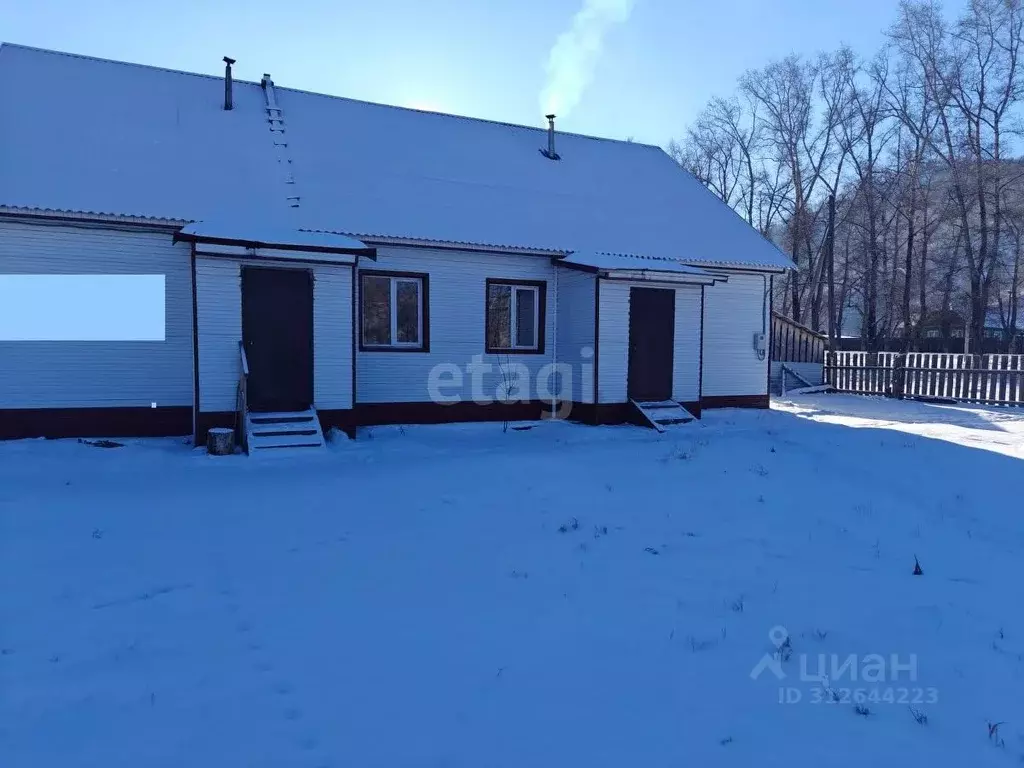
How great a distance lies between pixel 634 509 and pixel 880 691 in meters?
3.47

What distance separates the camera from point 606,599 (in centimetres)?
472

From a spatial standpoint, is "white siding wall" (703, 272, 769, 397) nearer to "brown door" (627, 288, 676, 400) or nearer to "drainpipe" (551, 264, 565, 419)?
"brown door" (627, 288, 676, 400)

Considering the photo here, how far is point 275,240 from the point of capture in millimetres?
10242

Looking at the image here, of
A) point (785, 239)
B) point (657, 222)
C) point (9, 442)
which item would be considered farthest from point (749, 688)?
point (785, 239)

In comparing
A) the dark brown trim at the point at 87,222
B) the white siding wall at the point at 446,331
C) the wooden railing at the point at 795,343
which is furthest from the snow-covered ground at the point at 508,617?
the wooden railing at the point at 795,343

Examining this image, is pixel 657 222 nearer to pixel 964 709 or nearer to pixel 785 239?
pixel 964 709

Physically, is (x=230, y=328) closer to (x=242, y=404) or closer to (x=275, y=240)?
(x=242, y=404)

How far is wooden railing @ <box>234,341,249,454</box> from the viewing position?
9.97 metres

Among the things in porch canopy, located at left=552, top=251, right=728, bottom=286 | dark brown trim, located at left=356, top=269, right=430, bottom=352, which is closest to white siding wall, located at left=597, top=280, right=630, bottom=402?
porch canopy, located at left=552, top=251, right=728, bottom=286

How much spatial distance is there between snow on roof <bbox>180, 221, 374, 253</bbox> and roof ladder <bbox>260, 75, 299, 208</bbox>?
3.85ft

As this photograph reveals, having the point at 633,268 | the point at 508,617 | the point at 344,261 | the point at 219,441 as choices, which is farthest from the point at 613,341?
the point at 508,617

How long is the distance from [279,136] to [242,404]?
640 cm

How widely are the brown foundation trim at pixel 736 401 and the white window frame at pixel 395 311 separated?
7023 millimetres

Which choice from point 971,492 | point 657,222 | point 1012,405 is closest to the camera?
point 971,492
